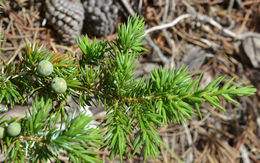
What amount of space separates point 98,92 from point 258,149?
2085 mm

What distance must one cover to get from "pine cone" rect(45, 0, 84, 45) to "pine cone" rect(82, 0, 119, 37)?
82mm

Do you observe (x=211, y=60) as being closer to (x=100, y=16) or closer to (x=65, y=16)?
(x=100, y=16)

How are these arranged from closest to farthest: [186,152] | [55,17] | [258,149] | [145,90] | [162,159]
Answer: [145,90]
[55,17]
[162,159]
[186,152]
[258,149]

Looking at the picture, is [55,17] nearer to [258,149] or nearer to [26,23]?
[26,23]

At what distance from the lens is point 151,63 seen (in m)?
2.14

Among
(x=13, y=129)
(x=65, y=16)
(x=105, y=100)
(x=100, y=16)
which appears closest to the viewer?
(x=13, y=129)

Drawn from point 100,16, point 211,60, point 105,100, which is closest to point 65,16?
point 100,16

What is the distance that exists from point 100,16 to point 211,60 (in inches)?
47.4

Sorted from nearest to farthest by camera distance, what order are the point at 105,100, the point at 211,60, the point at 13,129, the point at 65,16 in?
the point at 13,129 < the point at 105,100 < the point at 65,16 < the point at 211,60

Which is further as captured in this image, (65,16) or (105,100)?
(65,16)

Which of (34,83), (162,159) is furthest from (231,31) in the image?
(34,83)

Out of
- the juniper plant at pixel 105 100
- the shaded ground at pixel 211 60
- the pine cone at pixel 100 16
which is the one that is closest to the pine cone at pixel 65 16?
the pine cone at pixel 100 16

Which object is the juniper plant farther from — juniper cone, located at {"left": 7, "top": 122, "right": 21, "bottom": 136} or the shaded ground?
the shaded ground

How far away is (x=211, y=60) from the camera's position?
92.4 inches
